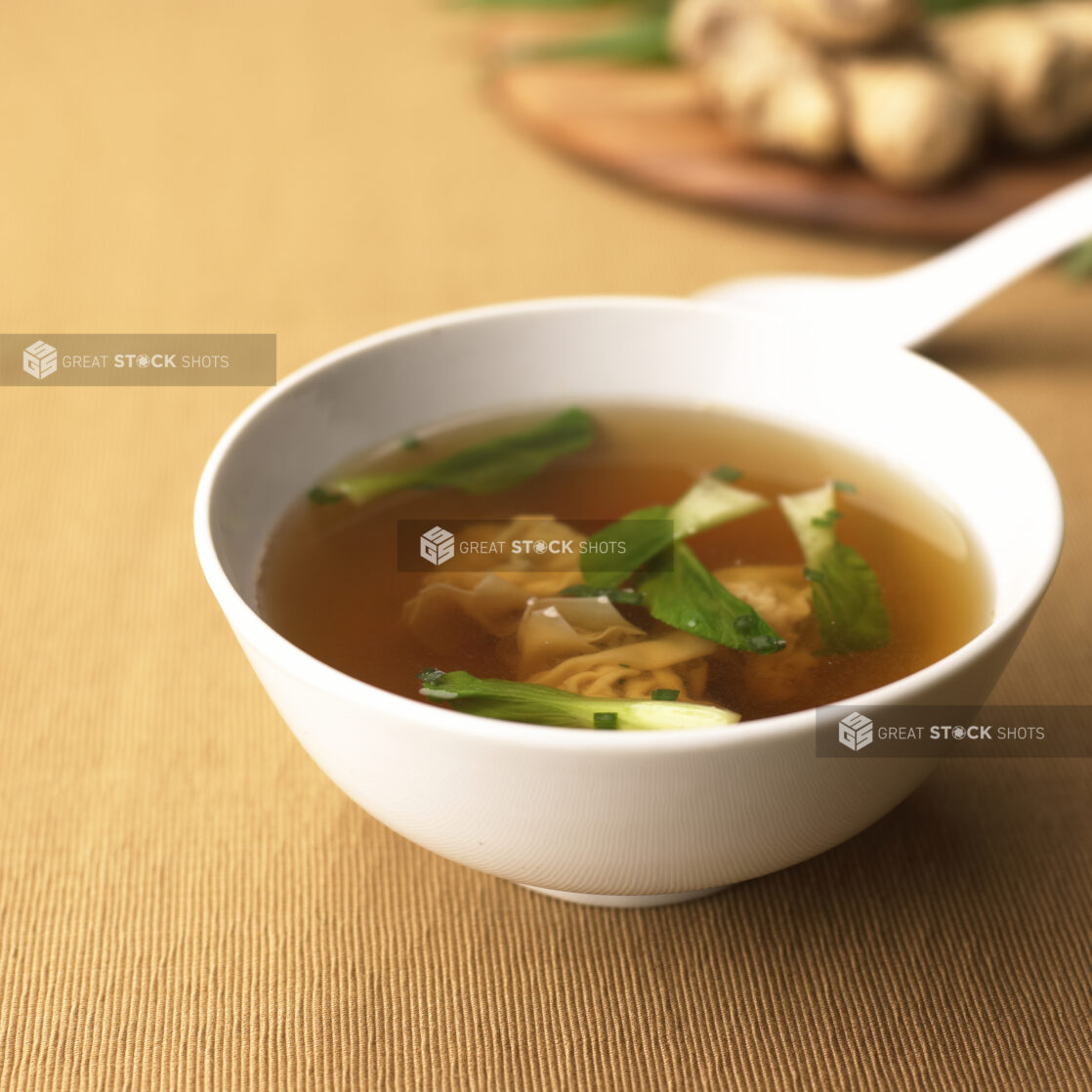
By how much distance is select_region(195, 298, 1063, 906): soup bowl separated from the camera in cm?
62

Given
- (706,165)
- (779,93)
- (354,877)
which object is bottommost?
(354,877)

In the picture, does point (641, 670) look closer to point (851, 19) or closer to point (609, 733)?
point (609, 733)

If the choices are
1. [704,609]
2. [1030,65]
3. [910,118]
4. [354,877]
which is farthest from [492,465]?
[1030,65]

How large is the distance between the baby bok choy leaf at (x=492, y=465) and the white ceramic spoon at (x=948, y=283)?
0.37 m

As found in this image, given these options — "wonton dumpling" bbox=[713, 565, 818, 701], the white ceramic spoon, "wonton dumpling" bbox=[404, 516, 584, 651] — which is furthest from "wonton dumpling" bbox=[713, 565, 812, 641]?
the white ceramic spoon

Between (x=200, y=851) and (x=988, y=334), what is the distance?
1.13 meters

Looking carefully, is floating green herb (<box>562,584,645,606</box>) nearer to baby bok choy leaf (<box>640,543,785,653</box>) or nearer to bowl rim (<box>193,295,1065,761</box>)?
baby bok choy leaf (<box>640,543,785,653</box>)

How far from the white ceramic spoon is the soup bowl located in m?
0.31

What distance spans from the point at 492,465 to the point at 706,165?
0.88 metres

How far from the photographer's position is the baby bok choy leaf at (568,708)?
2.42ft

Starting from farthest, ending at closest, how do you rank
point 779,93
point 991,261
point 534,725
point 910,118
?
point 779,93
point 910,118
point 991,261
point 534,725

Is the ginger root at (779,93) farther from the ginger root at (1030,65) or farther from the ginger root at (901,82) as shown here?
the ginger root at (1030,65)

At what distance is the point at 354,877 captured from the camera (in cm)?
84

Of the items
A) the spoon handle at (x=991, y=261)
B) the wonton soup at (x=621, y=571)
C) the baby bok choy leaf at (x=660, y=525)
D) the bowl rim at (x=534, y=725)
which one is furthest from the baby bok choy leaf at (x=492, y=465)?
the spoon handle at (x=991, y=261)
